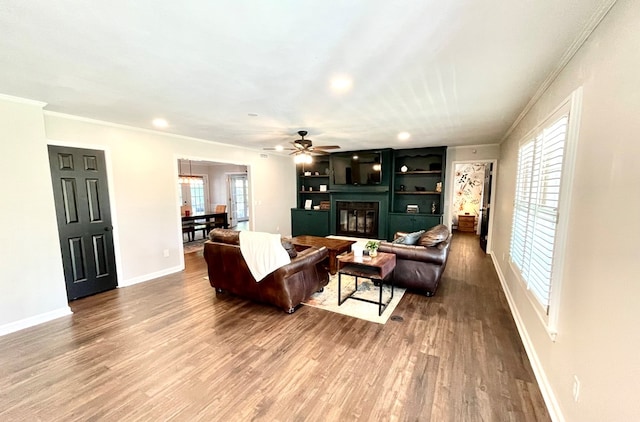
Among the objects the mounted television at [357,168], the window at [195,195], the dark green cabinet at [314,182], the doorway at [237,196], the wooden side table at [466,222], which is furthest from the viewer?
the doorway at [237,196]

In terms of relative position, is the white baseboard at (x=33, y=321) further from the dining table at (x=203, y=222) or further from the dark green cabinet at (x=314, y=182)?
the dark green cabinet at (x=314, y=182)

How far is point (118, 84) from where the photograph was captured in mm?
2396

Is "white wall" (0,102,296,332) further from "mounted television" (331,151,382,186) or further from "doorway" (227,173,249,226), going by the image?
"doorway" (227,173,249,226)

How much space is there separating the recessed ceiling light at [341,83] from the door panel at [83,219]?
3.58 m

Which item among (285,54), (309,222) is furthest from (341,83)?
(309,222)

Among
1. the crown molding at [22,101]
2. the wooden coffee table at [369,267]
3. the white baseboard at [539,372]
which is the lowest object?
the white baseboard at [539,372]

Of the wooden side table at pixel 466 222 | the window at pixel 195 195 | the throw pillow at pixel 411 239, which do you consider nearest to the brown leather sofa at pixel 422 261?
the throw pillow at pixel 411 239

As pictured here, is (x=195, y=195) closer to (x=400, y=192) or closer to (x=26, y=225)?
(x=26, y=225)

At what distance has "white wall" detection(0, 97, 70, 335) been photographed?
275 cm

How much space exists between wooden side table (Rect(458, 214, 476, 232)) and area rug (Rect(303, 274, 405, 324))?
6.21 m

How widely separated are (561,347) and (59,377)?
373 cm

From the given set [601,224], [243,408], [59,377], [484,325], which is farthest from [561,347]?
[59,377]

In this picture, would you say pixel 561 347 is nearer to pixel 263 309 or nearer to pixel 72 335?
pixel 263 309

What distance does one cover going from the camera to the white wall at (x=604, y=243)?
3.69 ft
